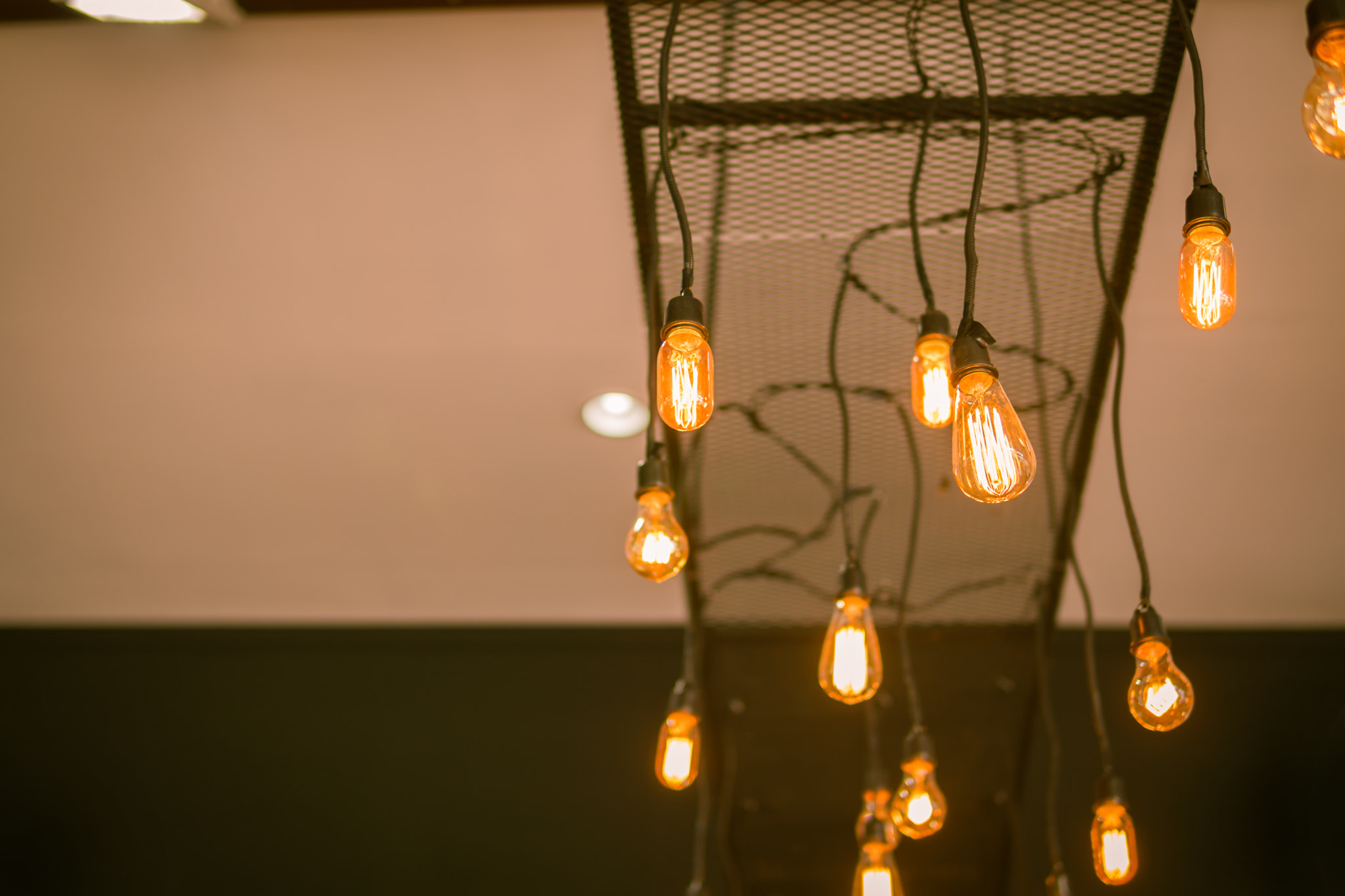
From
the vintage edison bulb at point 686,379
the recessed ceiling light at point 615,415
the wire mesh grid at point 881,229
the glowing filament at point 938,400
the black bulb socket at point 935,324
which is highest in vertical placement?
the recessed ceiling light at point 615,415

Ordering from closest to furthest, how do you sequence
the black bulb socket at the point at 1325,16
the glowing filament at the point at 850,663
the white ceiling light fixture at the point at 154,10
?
the black bulb socket at the point at 1325,16
the glowing filament at the point at 850,663
the white ceiling light fixture at the point at 154,10

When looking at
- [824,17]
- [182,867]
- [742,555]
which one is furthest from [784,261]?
[182,867]

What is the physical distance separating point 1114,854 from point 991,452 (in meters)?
1.07

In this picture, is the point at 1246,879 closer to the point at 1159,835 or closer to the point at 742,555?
the point at 1159,835

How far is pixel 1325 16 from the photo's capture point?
32.9 inches

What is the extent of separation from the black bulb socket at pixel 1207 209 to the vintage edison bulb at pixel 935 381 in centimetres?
31

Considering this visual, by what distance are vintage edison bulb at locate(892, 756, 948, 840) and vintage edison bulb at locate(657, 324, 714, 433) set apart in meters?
1.05

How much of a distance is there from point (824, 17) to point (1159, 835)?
2.70m

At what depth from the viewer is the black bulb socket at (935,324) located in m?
1.22

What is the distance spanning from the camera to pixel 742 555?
6.82 feet

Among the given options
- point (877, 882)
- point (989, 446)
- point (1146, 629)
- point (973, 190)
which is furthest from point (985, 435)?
point (877, 882)

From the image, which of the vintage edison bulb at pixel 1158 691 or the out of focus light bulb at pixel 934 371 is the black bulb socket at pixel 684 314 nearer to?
the out of focus light bulb at pixel 934 371

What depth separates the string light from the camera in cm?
83

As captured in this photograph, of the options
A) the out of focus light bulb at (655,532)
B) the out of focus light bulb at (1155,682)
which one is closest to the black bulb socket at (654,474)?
the out of focus light bulb at (655,532)
